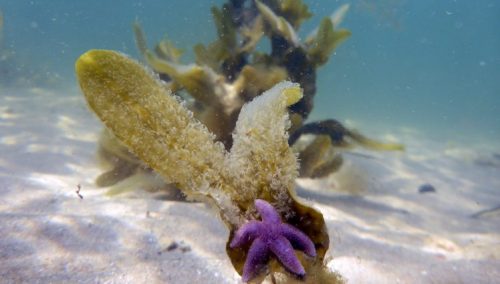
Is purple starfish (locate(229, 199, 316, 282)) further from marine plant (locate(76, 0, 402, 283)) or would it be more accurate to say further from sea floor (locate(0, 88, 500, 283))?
sea floor (locate(0, 88, 500, 283))

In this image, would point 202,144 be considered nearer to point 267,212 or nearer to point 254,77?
point 267,212

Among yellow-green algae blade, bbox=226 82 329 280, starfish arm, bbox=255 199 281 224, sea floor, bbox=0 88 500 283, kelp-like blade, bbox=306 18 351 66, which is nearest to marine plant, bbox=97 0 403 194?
kelp-like blade, bbox=306 18 351 66

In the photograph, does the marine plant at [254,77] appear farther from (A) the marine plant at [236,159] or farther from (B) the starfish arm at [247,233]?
(B) the starfish arm at [247,233]

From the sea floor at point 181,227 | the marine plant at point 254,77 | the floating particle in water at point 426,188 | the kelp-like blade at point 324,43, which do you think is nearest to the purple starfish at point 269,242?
the sea floor at point 181,227

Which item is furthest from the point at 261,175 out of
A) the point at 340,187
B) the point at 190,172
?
the point at 340,187

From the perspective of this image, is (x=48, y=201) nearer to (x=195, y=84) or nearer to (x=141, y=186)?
(x=141, y=186)

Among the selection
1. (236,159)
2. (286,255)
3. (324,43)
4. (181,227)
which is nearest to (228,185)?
(236,159)

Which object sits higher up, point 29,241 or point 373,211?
point 29,241
